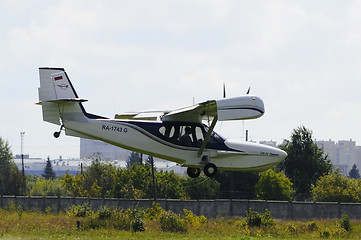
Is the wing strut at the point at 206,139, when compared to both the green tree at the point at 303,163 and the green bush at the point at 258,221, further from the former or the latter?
the green tree at the point at 303,163

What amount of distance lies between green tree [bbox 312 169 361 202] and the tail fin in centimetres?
4718

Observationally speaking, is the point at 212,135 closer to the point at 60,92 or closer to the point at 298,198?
the point at 60,92

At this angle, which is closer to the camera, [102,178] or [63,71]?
[63,71]

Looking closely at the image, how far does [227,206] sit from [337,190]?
1833 centimetres

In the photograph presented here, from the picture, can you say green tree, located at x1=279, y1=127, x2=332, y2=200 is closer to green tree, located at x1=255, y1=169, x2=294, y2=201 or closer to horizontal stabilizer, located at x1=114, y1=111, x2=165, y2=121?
green tree, located at x1=255, y1=169, x2=294, y2=201

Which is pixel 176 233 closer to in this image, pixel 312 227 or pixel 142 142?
pixel 312 227

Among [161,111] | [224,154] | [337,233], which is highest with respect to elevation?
[161,111]

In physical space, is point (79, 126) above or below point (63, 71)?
below

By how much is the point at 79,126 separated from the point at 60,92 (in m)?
1.67

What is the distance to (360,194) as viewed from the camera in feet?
243

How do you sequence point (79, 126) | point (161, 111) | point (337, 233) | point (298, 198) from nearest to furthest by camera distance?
point (79, 126) → point (161, 111) → point (337, 233) → point (298, 198)

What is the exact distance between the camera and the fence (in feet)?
192

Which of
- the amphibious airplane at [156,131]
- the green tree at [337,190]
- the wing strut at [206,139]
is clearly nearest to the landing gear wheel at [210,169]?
the amphibious airplane at [156,131]

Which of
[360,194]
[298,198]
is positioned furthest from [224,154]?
[298,198]
